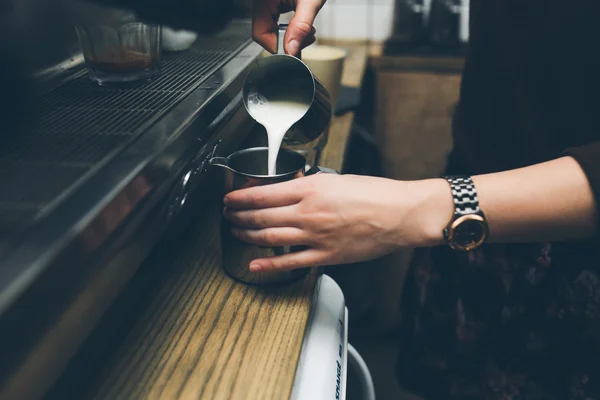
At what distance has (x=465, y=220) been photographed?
69 centimetres

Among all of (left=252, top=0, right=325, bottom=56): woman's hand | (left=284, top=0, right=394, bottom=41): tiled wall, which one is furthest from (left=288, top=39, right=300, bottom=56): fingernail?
(left=284, top=0, right=394, bottom=41): tiled wall

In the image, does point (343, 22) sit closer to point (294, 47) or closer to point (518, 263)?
point (294, 47)

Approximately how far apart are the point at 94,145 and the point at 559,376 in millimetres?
878

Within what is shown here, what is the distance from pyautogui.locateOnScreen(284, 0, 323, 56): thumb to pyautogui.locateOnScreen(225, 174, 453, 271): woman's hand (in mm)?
305

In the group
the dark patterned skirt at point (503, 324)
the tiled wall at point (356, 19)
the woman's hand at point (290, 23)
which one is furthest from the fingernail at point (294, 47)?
the tiled wall at point (356, 19)

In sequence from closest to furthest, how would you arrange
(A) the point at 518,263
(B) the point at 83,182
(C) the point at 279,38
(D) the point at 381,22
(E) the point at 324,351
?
(B) the point at 83,182 < (E) the point at 324,351 < (A) the point at 518,263 < (C) the point at 279,38 < (D) the point at 381,22

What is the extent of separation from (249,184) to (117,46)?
358 millimetres

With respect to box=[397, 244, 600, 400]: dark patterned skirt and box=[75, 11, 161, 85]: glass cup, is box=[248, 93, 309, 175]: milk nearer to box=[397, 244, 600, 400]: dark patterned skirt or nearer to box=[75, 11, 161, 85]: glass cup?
box=[75, 11, 161, 85]: glass cup

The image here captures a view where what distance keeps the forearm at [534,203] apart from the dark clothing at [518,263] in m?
0.04

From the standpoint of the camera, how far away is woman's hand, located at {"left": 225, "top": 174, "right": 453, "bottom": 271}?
67 cm

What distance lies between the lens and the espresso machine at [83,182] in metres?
0.45

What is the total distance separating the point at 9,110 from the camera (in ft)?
1.79

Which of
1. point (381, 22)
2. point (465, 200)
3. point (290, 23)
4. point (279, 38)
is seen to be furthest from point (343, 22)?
point (465, 200)

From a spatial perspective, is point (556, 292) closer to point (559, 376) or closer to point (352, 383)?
point (559, 376)
